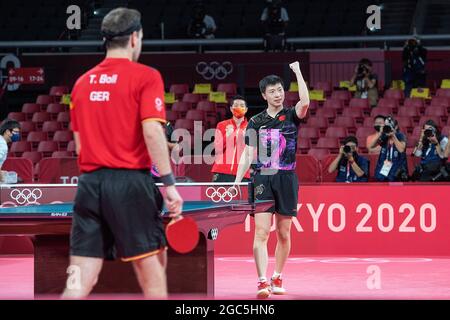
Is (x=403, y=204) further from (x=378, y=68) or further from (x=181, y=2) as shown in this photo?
(x=181, y=2)

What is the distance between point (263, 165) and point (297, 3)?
17.4 meters

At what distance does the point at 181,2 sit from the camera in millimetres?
26188

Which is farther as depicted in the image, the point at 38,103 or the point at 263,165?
the point at 38,103

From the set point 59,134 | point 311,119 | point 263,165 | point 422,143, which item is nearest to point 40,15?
point 59,134

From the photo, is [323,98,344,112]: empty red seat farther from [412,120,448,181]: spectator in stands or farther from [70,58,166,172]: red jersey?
[70,58,166,172]: red jersey

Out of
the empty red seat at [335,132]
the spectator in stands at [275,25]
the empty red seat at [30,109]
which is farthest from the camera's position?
the spectator in stands at [275,25]

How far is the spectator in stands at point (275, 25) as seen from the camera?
67.5 ft

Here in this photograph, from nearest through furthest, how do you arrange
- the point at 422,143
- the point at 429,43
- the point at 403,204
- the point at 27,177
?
the point at 403,204
the point at 422,143
the point at 27,177
the point at 429,43

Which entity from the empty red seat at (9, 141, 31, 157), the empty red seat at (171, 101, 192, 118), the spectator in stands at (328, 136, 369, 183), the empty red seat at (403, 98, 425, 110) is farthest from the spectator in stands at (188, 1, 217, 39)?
the spectator in stands at (328, 136, 369, 183)

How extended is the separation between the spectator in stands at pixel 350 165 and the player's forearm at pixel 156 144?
27.4ft

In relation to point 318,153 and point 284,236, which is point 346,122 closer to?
point 318,153

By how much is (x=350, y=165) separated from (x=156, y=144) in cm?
848

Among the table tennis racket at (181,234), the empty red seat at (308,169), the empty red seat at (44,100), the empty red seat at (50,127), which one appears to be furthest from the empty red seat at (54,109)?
the table tennis racket at (181,234)

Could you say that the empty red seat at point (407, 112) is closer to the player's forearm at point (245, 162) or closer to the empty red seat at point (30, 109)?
the empty red seat at point (30, 109)
